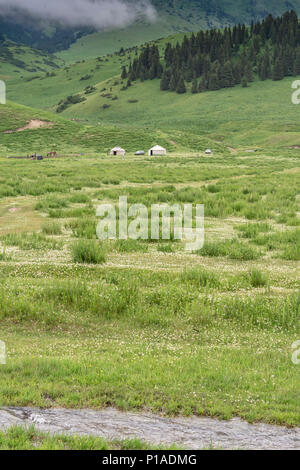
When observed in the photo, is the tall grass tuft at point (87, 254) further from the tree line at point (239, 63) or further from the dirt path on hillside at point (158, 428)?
the tree line at point (239, 63)

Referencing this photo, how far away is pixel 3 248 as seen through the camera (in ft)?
55.3

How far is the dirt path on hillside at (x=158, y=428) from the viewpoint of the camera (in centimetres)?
650

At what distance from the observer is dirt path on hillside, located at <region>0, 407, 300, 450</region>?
650cm

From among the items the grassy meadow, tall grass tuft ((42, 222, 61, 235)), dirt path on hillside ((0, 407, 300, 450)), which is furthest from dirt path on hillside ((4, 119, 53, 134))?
dirt path on hillside ((0, 407, 300, 450))

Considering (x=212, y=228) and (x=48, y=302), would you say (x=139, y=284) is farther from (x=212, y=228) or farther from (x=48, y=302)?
(x=212, y=228)

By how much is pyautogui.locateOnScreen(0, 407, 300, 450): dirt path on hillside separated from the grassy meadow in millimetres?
226

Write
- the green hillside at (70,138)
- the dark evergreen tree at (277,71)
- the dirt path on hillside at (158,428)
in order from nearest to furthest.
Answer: the dirt path on hillside at (158,428) → the green hillside at (70,138) → the dark evergreen tree at (277,71)

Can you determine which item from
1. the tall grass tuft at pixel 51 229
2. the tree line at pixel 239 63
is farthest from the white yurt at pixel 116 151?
the tree line at pixel 239 63

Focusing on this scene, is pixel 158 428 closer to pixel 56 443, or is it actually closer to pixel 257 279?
pixel 56 443

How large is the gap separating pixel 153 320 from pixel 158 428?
4.70m

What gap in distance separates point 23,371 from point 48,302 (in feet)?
12.2

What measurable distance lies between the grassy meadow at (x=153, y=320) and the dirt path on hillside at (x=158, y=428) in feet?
0.74

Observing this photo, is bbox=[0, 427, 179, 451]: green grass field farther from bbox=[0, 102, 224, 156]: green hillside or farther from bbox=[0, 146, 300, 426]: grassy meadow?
bbox=[0, 102, 224, 156]: green hillside
